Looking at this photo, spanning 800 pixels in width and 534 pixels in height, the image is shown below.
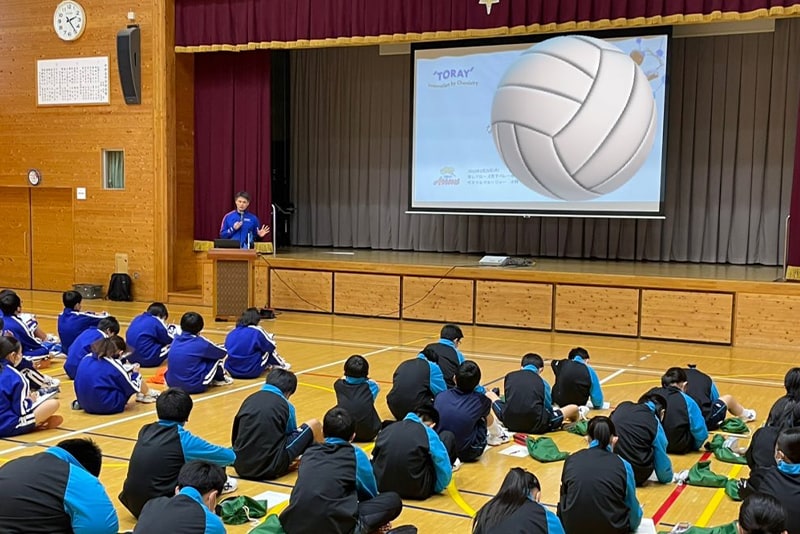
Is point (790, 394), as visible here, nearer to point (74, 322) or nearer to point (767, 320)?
point (767, 320)

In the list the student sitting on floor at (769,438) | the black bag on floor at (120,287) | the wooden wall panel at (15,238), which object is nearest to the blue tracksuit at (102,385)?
the student sitting on floor at (769,438)

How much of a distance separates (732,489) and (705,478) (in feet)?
0.93

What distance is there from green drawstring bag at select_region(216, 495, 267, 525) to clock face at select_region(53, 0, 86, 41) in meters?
14.0

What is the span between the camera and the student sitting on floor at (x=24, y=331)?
10.1 meters

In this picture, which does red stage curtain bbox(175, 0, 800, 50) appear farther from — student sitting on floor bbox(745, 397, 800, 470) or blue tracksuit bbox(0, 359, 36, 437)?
blue tracksuit bbox(0, 359, 36, 437)

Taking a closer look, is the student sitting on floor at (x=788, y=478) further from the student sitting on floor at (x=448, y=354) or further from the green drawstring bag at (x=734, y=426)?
the student sitting on floor at (x=448, y=354)

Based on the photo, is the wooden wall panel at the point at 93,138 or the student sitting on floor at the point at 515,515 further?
the wooden wall panel at the point at 93,138

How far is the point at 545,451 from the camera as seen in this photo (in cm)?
712

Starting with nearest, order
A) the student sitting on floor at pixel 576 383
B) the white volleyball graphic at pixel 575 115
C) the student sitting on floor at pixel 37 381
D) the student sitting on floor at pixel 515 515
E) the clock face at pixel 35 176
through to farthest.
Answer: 1. the student sitting on floor at pixel 515 515
2. the student sitting on floor at pixel 576 383
3. the student sitting on floor at pixel 37 381
4. the white volleyball graphic at pixel 575 115
5. the clock face at pixel 35 176

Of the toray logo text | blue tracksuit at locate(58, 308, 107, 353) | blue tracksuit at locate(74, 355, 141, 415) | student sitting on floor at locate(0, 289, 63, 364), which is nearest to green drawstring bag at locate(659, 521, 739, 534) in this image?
blue tracksuit at locate(74, 355, 141, 415)

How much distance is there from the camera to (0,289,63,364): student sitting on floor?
33.2 ft

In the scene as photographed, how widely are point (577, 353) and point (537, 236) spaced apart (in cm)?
946

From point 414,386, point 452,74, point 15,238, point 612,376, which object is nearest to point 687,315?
point 612,376

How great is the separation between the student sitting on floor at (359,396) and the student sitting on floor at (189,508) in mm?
2912
